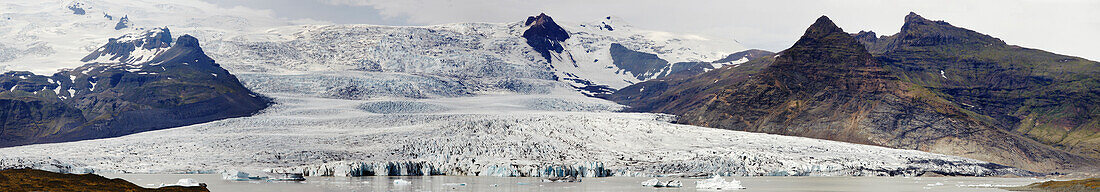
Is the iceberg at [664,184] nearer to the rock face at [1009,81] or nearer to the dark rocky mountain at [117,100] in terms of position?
the rock face at [1009,81]

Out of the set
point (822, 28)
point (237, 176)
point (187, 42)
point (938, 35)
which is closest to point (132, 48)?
point (187, 42)

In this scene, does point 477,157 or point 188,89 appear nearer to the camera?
point 477,157

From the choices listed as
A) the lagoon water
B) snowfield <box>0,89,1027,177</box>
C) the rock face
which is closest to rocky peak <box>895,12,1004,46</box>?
the rock face

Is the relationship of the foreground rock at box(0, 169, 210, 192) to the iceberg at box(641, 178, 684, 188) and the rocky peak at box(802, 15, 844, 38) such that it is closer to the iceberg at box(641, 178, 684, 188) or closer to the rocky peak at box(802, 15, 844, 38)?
the iceberg at box(641, 178, 684, 188)

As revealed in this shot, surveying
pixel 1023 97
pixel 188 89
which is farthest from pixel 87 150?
pixel 1023 97

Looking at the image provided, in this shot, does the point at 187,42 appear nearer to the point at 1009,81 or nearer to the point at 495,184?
the point at 495,184

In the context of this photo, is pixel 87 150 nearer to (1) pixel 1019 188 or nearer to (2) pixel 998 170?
(1) pixel 1019 188

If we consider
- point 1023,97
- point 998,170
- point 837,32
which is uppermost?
point 837,32
